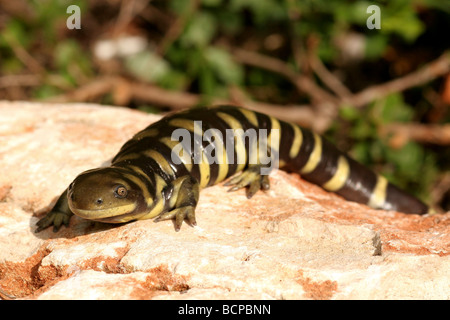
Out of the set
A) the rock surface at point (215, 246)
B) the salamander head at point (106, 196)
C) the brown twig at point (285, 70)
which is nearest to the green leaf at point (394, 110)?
the brown twig at point (285, 70)

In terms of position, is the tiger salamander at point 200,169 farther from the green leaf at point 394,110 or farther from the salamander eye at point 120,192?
the green leaf at point 394,110

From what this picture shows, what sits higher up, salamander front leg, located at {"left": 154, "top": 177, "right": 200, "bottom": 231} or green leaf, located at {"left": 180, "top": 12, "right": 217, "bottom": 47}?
green leaf, located at {"left": 180, "top": 12, "right": 217, "bottom": 47}

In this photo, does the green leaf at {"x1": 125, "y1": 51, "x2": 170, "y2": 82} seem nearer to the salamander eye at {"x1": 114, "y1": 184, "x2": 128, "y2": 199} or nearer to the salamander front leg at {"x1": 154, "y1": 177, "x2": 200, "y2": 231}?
the salamander front leg at {"x1": 154, "y1": 177, "x2": 200, "y2": 231}

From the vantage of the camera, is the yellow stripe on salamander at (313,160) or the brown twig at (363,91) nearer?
the yellow stripe on salamander at (313,160)

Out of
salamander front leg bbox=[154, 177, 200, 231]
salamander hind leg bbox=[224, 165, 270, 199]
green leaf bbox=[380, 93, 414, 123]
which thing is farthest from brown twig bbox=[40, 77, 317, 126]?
salamander front leg bbox=[154, 177, 200, 231]

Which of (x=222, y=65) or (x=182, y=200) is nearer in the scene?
(x=182, y=200)

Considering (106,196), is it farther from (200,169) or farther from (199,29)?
(199,29)

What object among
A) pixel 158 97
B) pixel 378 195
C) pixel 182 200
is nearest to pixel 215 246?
pixel 182 200

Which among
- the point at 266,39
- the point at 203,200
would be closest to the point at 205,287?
the point at 203,200
